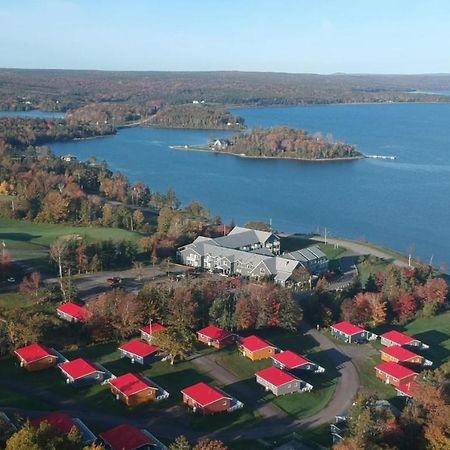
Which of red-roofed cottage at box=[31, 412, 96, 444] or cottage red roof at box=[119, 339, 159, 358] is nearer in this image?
red-roofed cottage at box=[31, 412, 96, 444]

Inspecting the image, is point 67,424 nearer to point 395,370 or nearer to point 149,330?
point 149,330

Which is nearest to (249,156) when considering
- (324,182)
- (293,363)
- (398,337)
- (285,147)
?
(285,147)

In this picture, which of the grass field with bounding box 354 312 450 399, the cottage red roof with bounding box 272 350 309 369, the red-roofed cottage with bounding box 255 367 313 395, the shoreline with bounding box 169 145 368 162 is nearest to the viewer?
the red-roofed cottage with bounding box 255 367 313 395

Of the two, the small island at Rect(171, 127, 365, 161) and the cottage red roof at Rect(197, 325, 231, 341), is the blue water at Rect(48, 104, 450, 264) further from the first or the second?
the cottage red roof at Rect(197, 325, 231, 341)

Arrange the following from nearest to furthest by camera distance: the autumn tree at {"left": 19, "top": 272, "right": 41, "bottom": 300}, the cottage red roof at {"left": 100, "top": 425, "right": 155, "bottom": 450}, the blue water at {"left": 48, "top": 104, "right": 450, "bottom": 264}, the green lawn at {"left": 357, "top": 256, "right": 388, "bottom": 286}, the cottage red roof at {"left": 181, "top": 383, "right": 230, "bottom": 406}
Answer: the cottage red roof at {"left": 100, "top": 425, "right": 155, "bottom": 450} < the cottage red roof at {"left": 181, "top": 383, "right": 230, "bottom": 406} < the autumn tree at {"left": 19, "top": 272, "right": 41, "bottom": 300} < the green lawn at {"left": 357, "top": 256, "right": 388, "bottom": 286} < the blue water at {"left": 48, "top": 104, "right": 450, "bottom": 264}

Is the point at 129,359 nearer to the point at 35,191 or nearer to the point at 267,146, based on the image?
the point at 35,191

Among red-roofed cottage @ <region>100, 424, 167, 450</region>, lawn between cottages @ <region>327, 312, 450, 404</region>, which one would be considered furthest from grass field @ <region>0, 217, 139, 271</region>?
red-roofed cottage @ <region>100, 424, 167, 450</region>

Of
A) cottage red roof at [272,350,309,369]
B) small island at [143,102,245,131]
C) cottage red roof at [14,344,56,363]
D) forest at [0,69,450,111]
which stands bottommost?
cottage red roof at [272,350,309,369]
